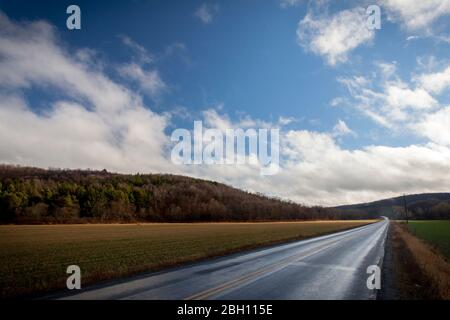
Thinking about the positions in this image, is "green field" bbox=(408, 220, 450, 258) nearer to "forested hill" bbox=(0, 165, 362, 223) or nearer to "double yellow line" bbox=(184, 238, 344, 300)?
"double yellow line" bbox=(184, 238, 344, 300)

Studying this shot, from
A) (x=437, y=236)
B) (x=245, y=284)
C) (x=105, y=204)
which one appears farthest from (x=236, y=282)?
(x=105, y=204)

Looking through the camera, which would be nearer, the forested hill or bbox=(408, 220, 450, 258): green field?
bbox=(408, 220, 450, 258): green field

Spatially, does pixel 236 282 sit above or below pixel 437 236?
above

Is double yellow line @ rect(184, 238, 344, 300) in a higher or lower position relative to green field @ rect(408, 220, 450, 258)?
higher

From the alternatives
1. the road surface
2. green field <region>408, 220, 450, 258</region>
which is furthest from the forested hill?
the road surface

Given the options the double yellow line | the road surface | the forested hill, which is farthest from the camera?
the forested hill

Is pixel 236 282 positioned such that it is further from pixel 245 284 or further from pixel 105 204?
pixel 105 204

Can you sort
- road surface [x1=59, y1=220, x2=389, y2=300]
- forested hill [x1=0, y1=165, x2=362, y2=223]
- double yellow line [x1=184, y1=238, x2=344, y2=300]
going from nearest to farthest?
double yellow line [x1=184, y1=238, x2=344, y2=300] → road surface [x1=59, y1=220, x2=389, y2=300] → forested hill [x1=0, y1=165, x2=362, y2=223]

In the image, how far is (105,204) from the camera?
403 feet

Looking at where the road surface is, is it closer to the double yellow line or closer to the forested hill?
the double yellow line

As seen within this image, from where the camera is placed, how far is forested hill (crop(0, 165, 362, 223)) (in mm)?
97500
